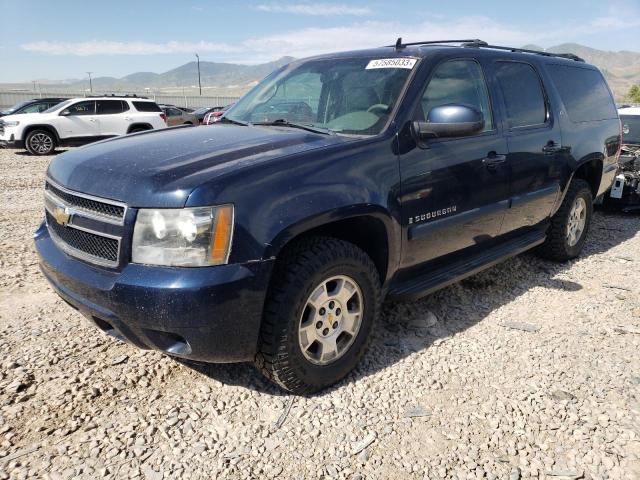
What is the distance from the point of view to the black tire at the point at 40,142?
45.2 ft

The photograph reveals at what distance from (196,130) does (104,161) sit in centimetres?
82

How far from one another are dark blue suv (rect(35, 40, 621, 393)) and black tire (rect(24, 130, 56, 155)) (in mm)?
12358

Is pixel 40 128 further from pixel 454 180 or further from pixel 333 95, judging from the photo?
pixel 454 180

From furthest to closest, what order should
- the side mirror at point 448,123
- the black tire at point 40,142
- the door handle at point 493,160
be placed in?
1. the black tire at point 40,142
2. the door handle at point 493,160
3. the side mirror at point 448,123

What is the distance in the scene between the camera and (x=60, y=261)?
2.63 m

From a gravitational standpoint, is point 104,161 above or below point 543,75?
below

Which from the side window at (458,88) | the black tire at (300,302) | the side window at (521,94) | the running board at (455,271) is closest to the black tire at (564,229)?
the running board at (455,271)

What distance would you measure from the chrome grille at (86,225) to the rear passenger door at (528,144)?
2752 millimetres

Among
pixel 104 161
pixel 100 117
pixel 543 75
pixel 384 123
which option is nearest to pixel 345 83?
pixel 384 123

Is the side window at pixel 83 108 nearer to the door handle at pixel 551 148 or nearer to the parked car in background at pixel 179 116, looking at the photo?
the parked car in background at pixel 179 116

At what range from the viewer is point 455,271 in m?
3.46

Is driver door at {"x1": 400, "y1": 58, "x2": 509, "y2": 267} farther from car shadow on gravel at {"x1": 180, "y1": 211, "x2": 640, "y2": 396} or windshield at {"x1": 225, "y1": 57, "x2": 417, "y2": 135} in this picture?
car shadow on gravel at {"x1": 180, "y1": 211, "x2": 640, "y2": 396}

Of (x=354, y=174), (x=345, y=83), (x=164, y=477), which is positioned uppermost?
(x=345, y=83)

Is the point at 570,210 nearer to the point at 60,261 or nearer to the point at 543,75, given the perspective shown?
the point at 543,75
